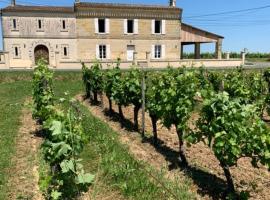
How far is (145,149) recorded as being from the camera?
9.03m

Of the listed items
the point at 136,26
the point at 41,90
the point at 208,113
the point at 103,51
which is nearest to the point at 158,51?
the point at 136,26

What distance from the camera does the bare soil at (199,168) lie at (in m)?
6.57

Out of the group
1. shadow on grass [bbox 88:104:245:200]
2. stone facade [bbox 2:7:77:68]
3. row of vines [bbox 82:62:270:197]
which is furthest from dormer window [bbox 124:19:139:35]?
shadow on grass [bbox 88:104:245:200]

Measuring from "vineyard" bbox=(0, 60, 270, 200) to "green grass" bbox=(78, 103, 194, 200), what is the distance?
0.07 ft

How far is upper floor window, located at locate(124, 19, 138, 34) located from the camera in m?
37.0

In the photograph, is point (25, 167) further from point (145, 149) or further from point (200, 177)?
point (200, 177)

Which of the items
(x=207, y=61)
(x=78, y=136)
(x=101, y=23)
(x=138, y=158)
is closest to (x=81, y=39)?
(x=101, y=23)

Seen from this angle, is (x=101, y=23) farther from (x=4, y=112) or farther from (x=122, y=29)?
(x=4, y=112)

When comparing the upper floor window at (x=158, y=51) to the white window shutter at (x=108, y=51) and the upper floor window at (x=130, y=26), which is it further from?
the white window shutter at (x=108, y=51)

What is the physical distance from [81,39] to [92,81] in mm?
21382

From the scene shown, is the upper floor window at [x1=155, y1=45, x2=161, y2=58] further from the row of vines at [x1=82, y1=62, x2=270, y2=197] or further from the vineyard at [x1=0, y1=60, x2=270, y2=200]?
the vineyard at [x1=0, y1=60, x2=270, y2=200]

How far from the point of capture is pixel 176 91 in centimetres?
808

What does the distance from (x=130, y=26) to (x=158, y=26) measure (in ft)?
10.6

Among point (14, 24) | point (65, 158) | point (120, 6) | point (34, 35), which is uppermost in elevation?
point (120, 6)
